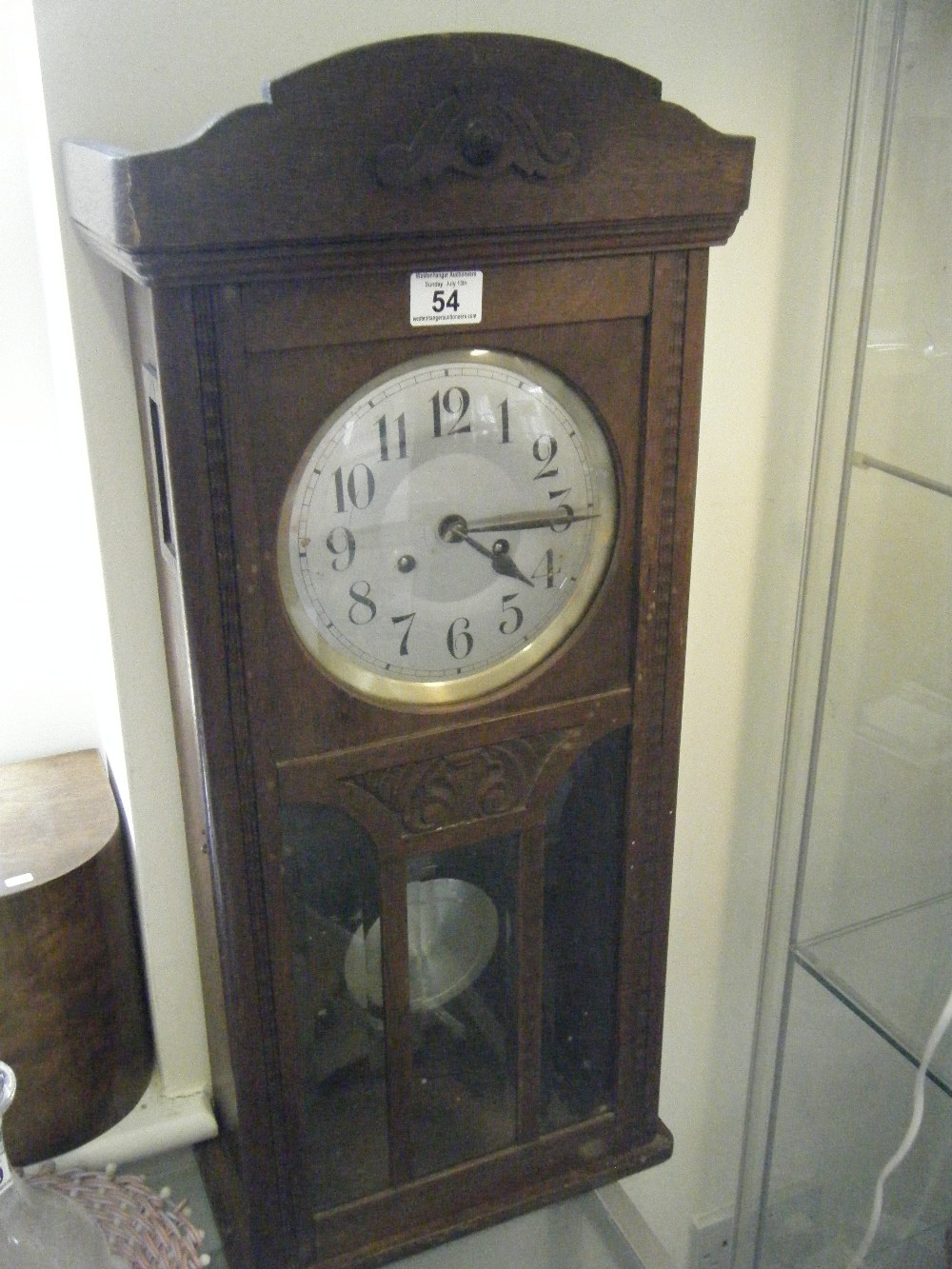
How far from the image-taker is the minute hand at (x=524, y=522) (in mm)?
783

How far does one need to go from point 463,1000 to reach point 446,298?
20.0 inches

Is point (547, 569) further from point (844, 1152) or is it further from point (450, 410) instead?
point (844, 1152)

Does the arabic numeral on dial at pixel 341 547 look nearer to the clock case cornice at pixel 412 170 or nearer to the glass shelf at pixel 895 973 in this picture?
the clock case cornice at pixel 412 170

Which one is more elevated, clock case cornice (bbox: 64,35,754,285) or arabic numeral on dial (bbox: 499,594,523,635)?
clock case cornice (bbox: 64,35,754,285)

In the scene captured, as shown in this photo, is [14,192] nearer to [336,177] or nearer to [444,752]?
[336,177]

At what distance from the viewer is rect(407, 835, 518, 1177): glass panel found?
863mm

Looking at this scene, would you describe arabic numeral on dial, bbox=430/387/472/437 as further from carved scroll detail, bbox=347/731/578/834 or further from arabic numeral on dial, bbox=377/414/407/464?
carved scroll detail, bbox=347/731/578/834

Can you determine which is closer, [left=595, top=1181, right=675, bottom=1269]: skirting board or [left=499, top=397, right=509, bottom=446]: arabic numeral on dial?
[left=499, top=397, right=509, bottom=446]: arabic numeral on dial

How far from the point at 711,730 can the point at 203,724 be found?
601 millimetres

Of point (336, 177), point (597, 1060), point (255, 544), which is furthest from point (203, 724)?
point (597, 1060)

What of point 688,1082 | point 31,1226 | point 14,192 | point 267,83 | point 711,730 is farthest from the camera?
point 688,1082

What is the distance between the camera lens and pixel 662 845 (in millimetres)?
915

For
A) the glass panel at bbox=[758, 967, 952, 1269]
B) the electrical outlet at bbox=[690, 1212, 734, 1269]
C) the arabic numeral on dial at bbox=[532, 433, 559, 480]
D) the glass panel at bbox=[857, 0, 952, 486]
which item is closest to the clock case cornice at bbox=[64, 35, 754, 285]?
the arabic numeral on dial at bbox=[532, 433, 559, 480]

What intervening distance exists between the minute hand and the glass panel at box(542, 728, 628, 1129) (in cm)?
17
